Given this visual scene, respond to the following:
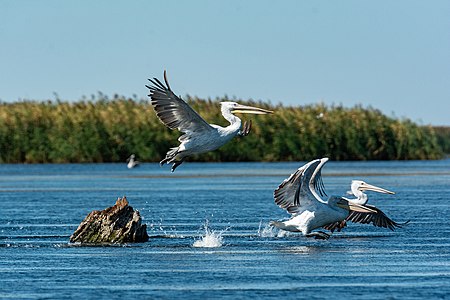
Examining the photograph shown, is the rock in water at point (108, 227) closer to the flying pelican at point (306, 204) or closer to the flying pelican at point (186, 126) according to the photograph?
the flying pelican at point (186, 126)

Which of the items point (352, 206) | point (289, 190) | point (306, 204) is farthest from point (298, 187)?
point (352, 206)

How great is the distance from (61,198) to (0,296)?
1562 cm

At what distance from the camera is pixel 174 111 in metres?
16.3

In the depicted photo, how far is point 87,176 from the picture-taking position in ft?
127

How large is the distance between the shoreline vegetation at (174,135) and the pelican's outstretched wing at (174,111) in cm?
2908

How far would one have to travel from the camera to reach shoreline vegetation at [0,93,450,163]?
46531 mm

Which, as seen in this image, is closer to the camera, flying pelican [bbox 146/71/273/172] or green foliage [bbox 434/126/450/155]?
flying pelican [bbox 146/71/273/172]

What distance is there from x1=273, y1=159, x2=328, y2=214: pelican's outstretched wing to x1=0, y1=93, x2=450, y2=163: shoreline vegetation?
28285mm

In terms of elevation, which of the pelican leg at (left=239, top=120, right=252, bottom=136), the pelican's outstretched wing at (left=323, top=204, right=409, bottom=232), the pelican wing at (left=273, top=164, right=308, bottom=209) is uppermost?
the pelican leg at (left=239, top=120, right=252, bottom=136)

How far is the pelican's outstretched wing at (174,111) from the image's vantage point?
52.7 feet

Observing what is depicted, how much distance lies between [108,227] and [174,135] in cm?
2853

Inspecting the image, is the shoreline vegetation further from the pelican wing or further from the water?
the pelican wing

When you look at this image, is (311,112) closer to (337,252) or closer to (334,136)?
(334,136)

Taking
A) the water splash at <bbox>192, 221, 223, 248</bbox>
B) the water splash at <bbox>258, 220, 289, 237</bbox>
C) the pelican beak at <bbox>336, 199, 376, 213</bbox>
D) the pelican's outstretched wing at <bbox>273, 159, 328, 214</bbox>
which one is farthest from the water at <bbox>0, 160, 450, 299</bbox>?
the pelican's outstretched wing at <bbox>273, 159, 328, 214</bbox>
